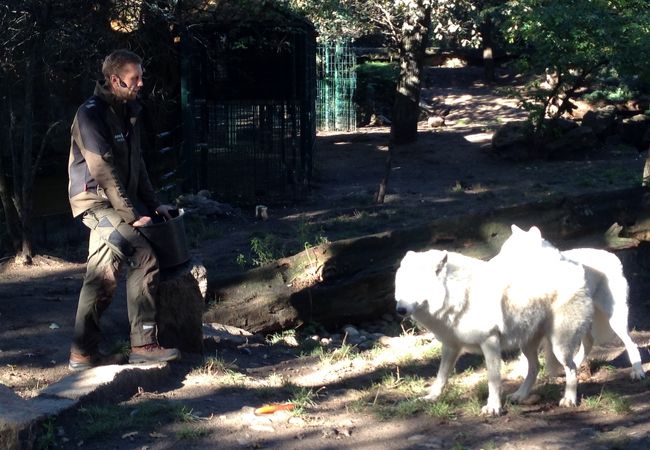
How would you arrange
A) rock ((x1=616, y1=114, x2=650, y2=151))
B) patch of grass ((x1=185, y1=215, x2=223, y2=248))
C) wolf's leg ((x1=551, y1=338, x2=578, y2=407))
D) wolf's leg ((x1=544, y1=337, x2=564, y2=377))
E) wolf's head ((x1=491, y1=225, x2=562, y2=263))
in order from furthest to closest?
rock ((x1=616, y1=114, x2=650, y2=151)) → patch of grass ((x1=185, y1=215, x2=223, y2=248)) → wolf's leg ((x1=544, y1=337, x2=564, y2=377)) → wolf's head ((x1=491, y1=225, x2=562, y2=263)) → wolf's leg ((x1=551, y1=338, x2=578, y2=407))

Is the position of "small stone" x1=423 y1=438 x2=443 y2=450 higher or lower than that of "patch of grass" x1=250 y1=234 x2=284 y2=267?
lower

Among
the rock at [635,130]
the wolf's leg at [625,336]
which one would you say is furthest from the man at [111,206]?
the rock at [635,130]

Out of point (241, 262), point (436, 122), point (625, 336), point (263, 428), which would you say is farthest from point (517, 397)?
point (436, 122)

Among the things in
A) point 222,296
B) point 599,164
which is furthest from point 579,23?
point 222,296

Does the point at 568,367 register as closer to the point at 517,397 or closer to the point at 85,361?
the point at 517,397

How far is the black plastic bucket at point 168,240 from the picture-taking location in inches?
228

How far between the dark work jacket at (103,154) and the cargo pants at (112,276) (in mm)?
86

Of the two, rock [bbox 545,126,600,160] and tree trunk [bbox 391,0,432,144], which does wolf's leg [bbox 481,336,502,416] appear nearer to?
rock [bbox 545,126,600,160]

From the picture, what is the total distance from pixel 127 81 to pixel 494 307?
102 inches

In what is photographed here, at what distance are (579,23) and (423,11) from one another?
2620 millimetres

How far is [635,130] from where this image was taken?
58.5ft

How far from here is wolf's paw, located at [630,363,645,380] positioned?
20.5 feet

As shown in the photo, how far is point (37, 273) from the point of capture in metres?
8.61

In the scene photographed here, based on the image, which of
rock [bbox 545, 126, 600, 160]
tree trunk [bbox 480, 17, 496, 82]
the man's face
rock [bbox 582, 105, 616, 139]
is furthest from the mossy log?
tree trunk [bbox 480, 17, 496, 82]
